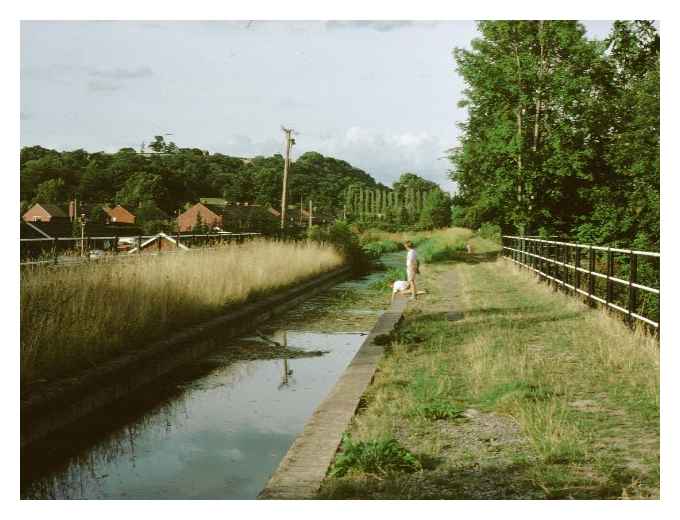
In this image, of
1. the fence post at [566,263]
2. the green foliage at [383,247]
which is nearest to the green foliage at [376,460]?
the fence post at [566,263]

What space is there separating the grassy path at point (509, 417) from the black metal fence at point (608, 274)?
2.46ft

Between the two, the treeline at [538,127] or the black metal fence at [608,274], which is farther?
the treeline at [538,127]

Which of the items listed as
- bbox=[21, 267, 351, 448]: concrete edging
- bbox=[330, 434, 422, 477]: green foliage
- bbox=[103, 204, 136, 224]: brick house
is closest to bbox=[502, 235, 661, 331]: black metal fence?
bbox=[330, 434, 422, 477]: green foliage

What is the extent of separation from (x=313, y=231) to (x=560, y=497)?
28048 millimetres

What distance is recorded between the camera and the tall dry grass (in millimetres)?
7832

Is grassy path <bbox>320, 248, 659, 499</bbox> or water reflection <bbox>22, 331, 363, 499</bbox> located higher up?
grassy path <bbox>320, 248, 659, 499</bbox>

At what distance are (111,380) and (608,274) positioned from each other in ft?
27.7

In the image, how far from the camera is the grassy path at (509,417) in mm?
4613

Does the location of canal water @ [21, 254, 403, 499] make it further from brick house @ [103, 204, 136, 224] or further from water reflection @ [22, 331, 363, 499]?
brick house @ [103, 204, 136, 224]

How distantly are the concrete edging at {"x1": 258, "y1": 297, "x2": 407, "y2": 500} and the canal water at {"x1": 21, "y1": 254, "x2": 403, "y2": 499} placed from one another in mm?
419

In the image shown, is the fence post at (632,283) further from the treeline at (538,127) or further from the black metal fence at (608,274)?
the treeline at (538,127)
